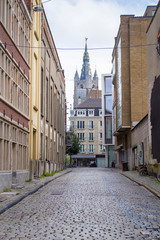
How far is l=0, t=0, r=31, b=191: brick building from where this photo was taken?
14.9 metres

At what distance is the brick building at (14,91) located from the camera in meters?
14.9

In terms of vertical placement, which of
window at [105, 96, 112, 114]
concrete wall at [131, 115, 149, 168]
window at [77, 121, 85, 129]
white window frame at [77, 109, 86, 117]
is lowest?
concrete wall at [131, 115, 149, 168]

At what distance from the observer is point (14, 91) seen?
1758 cm

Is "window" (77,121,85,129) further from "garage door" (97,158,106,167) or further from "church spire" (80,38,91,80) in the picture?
"church spire" (80,38,91,80)

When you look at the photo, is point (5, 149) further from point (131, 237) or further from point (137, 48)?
point (137, 48)

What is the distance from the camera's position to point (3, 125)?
14.7 meters

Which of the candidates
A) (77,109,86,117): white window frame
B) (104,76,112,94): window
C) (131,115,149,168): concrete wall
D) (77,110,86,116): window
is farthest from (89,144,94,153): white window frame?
(131,115,149,168): concrete wall

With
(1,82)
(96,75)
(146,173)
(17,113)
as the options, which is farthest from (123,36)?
(96,75)

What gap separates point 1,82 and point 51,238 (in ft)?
31.8

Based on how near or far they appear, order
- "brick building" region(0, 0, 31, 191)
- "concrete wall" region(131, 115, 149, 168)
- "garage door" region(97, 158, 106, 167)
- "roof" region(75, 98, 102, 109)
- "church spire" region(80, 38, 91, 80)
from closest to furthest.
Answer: "brick building" region(0, 0, 31, 191) → "concrete wall" region(131, 115, 149, 168) → "garage door" region(97, 158, 106, 167) → "roof" region(75, 98, 102, 109) → "church spire" region(80, 38, 91, 80)

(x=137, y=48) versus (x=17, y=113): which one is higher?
(x=137, y=48)

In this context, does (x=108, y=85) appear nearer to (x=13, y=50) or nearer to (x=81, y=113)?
(x=81, y=113)

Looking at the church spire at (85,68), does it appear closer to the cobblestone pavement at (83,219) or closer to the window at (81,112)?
the window at (81,112)

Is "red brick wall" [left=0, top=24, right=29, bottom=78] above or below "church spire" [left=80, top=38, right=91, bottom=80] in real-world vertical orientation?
below
